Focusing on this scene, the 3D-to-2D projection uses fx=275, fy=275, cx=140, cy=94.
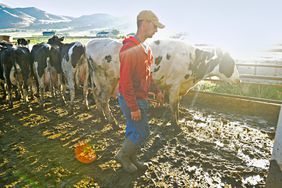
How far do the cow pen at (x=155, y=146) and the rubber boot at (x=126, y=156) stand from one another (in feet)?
0.42

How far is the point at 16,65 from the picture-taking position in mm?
7859

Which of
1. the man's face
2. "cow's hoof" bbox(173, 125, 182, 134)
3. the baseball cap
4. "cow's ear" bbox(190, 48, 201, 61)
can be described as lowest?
"cow's hoof" bbox(173, 125, 182, 134)

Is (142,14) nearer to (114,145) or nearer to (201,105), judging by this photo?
(114,145)

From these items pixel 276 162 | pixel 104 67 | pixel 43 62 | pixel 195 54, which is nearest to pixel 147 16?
pixel 276 162

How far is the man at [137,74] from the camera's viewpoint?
333cm

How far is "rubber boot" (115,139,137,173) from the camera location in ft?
12.9

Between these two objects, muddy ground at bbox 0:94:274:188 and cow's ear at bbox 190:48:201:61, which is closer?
muddy ground at bbox 0:94:274:188

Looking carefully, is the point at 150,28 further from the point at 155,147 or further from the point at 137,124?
the point at 155,147

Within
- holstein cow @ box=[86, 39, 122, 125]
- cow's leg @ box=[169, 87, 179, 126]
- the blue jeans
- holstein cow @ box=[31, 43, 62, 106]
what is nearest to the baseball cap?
the blue jeans

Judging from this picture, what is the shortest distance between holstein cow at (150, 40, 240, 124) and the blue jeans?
287 cm

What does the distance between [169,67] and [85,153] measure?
10.2 feet

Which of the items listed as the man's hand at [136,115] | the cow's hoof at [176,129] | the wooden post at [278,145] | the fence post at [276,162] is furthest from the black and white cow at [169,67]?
the wooden post at [278,145]

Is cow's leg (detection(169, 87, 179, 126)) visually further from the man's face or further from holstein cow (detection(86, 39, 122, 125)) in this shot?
the man's face

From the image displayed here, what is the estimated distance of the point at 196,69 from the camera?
6.92m
